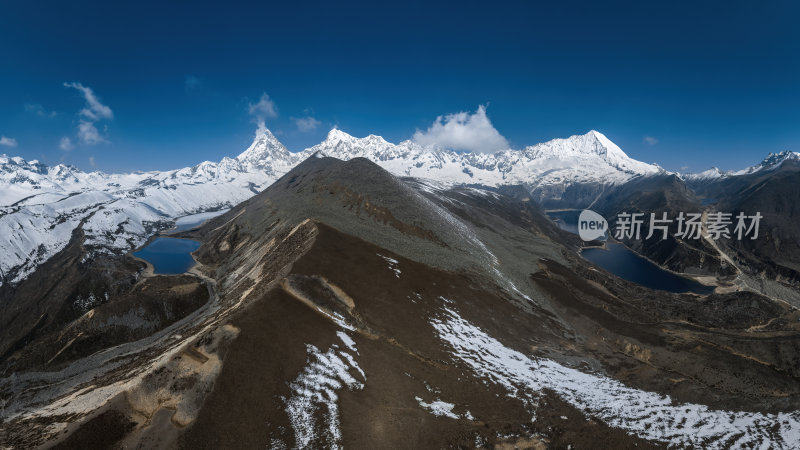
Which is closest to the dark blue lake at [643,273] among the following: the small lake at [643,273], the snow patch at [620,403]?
the small lake at [643,273]

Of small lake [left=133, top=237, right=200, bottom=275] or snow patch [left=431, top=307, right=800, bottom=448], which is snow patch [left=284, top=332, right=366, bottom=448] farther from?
small lake [left=133, top=237, right=200, bottom=275]

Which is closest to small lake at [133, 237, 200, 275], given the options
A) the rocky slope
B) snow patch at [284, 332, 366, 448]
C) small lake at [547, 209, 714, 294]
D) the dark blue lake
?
the rocky slope

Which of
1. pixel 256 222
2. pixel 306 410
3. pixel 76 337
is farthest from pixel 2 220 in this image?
pixel 306 410

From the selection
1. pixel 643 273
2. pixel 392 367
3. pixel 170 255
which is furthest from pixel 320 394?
pixel 643 273

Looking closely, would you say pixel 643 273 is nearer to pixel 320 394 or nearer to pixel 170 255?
pixel 320 394

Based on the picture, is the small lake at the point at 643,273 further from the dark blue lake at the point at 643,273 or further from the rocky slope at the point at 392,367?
the rocky slope at the point at 392,367

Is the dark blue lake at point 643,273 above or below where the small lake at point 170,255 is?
above
